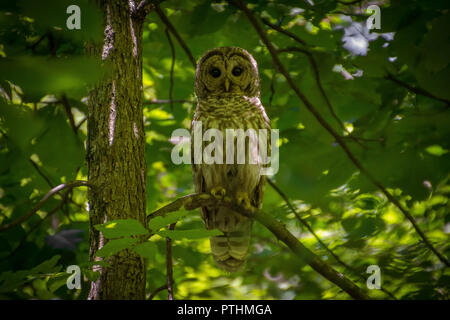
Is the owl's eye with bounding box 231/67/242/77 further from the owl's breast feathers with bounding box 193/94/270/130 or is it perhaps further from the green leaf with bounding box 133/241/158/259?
the green leaf with bounding box 133/241/158/259

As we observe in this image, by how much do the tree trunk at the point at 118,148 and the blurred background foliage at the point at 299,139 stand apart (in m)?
0.20

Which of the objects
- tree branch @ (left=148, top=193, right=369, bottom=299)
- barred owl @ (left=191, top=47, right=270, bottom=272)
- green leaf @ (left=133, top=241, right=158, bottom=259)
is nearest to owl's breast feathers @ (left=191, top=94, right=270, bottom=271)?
barred owl @ (left=191, top=47, right=270, bottom=272)

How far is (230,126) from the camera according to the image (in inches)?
110

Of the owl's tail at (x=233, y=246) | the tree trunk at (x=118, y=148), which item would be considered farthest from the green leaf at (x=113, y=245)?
the owl's tail at (x=233, y=246)

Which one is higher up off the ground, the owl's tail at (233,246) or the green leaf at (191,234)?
the owl's tail at (233,246)

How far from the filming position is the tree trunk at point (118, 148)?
1.80 meters

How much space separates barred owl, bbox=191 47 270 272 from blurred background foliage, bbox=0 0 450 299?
0.12 meters

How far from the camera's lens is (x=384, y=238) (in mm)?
2797

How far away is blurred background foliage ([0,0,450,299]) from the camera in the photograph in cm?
131

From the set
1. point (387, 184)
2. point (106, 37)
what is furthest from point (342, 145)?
point (106, 37)

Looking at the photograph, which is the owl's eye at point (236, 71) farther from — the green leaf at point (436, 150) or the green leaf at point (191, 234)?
the green leaf at point (191, 234)
